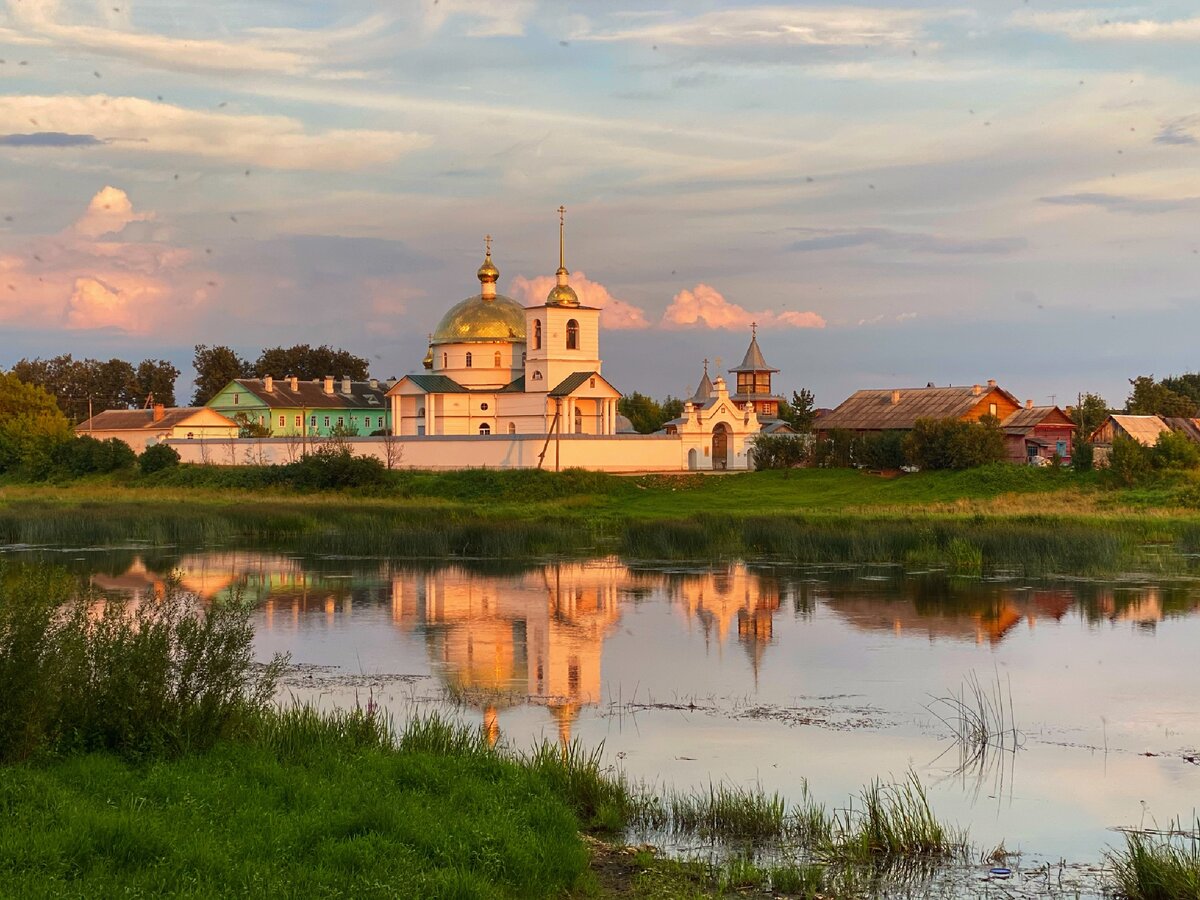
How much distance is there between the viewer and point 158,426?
81062 millimetres

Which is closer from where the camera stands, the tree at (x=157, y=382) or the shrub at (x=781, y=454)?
the shrub at (x=781, y=454)

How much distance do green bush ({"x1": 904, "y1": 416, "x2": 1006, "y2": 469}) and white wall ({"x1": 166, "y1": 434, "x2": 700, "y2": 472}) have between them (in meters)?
11.3

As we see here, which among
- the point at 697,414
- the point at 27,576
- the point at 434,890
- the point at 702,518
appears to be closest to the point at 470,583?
the point at 702,518

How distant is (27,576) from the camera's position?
11.0 m

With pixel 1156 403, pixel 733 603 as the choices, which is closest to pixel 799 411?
pixel 1156 403

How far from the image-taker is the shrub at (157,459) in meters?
59.5

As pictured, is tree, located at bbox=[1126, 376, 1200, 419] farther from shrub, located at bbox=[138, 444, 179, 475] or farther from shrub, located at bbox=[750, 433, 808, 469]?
shrub, located at bbox=[138, 444, 179, 475]

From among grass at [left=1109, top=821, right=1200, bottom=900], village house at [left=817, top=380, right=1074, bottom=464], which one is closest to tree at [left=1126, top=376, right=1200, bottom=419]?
village house at [left=817, top=380, right=1074, bottom=464]

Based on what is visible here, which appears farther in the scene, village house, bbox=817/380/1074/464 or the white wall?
village house, bbox=817/380/1074/464

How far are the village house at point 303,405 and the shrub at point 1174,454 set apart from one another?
4952 cm

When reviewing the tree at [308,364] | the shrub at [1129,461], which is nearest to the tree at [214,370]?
the tree at [308,364]

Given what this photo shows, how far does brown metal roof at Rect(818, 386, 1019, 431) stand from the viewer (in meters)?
60.2

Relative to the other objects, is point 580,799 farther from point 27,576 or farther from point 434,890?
point 27,576

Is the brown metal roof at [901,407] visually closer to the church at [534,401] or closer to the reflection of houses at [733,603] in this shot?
the church at [534,401]
